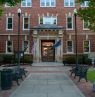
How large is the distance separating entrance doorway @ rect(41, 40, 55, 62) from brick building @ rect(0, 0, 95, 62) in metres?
0.46

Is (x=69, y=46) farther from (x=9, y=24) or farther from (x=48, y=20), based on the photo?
(x=9, y=24)

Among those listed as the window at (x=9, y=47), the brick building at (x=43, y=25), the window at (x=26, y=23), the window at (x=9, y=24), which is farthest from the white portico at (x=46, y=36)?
the window at (x=9, y=24)

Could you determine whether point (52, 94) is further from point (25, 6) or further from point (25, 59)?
point (25, 6)

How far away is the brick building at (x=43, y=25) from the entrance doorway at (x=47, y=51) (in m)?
0.46

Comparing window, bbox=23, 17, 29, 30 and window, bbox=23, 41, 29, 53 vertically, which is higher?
window, bbox=23, 17, 29, 30

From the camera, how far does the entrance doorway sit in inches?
1912

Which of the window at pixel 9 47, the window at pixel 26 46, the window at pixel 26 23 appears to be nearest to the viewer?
the window at pixel 26 46

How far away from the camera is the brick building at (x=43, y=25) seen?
47000 mm

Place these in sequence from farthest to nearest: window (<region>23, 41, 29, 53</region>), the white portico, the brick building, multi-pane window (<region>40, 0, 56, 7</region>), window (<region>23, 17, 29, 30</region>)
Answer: multi-pane window (<region>40, 0, 56, 7</region>) < window (<region>23, 17, 29, 30</region>) < window (<region>23, 41, 29, 53</region>) < the brick building < the white portico

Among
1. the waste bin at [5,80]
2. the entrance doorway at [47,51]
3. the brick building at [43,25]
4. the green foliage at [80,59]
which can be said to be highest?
the brick building at [43,25]

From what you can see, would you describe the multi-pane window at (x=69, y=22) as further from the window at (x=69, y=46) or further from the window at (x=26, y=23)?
the window at (x=26, y=23)

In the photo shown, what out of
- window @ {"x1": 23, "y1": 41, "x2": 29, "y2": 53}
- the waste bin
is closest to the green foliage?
window @ {"x1": 23, "y1": 41, "x2": 29, "y2": 53}

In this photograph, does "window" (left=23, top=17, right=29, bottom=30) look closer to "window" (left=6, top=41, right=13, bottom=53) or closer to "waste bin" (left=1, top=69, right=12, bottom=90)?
"window" (left=6, top=41, right=13, bottom=53)

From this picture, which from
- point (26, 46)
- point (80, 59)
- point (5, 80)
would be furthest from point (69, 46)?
point (5, 80)
